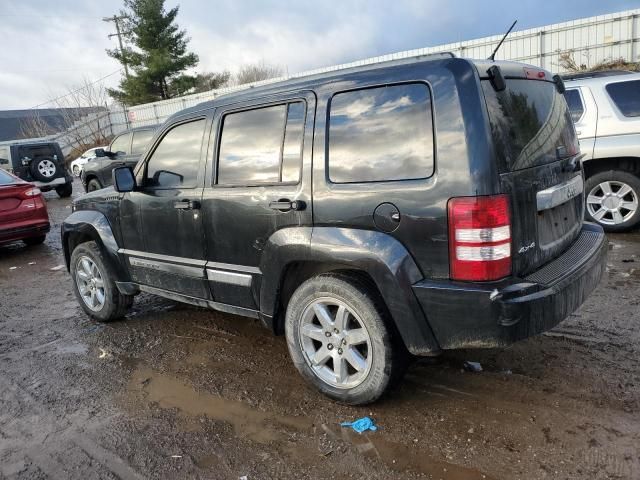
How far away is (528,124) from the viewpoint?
2.84 metres

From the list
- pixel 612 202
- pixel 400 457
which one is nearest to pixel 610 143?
pixel 612 202

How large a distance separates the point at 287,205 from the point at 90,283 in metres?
2.81

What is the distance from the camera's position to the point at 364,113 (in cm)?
283

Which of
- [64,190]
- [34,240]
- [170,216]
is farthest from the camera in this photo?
[64,190]

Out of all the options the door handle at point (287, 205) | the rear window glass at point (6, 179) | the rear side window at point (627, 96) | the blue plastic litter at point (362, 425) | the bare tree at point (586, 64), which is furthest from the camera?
the bare tree at point (586, 64)

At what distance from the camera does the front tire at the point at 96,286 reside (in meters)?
4.65

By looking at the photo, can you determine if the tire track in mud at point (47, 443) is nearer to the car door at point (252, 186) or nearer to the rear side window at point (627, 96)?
the car door at point (252, 186)

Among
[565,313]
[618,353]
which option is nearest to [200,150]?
[565,313]

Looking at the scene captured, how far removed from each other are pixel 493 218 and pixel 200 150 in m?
2.22

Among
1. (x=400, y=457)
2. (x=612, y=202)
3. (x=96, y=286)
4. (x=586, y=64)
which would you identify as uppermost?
(x=586, y=64)

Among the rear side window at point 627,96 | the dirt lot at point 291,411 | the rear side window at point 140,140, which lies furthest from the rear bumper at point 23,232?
the rear side window at point 627,96

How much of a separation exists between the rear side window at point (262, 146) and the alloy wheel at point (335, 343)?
0.82 metres

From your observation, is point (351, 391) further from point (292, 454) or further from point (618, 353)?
point (618, 353)

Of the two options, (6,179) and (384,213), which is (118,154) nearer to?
(6,179)
